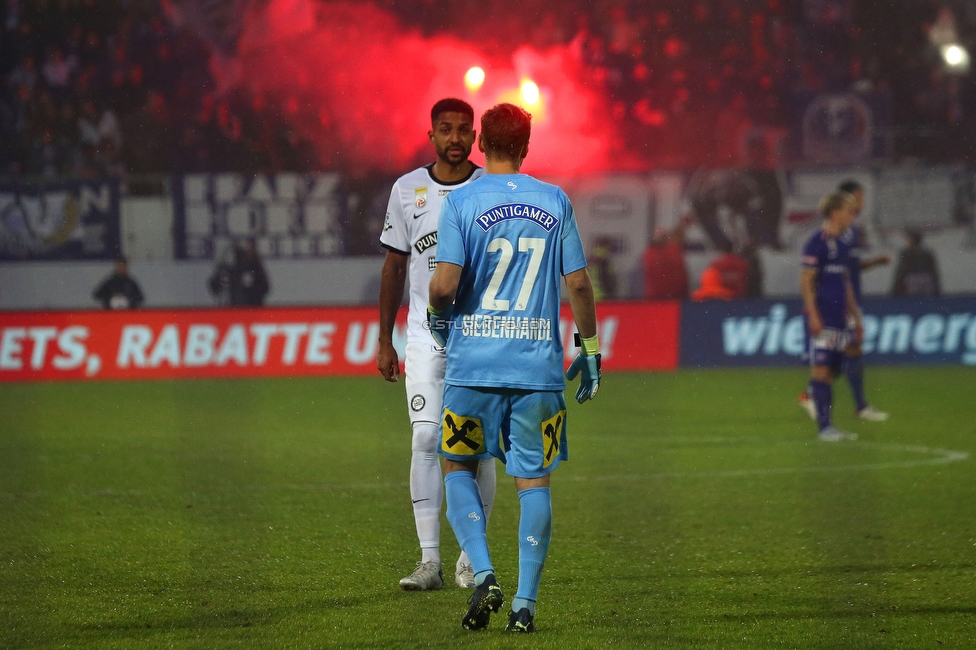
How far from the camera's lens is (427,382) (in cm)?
520

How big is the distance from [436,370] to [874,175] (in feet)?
60.0

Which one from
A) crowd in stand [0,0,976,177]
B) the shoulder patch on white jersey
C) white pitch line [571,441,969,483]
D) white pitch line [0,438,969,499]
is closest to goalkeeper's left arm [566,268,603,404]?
the shoulder patch on white jersey

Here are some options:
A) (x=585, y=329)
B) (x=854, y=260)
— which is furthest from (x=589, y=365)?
(x=854, y=260)

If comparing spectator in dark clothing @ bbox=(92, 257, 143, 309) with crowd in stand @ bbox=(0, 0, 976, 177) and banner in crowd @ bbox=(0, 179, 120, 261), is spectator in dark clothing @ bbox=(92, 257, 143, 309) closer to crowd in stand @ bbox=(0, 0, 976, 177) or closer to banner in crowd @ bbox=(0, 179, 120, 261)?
banner in crowd @ bbox=(0, 179, 120, 261)

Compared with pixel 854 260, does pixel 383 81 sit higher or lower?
higher

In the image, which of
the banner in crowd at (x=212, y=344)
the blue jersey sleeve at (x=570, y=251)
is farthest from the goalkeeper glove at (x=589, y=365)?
the banner in crowd at (x=212, y=344)

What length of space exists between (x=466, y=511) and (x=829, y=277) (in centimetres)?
704

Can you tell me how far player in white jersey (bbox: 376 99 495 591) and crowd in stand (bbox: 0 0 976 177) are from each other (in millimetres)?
17844

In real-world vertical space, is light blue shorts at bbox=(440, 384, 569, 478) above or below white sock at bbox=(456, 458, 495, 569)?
above

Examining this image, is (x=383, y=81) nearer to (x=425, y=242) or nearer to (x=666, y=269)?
(x=666, y=269)

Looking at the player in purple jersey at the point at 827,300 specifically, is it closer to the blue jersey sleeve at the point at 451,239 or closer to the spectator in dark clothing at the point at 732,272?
the blue jersey sleeve at the point at 451,239

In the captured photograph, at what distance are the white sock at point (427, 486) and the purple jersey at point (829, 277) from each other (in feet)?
20.2

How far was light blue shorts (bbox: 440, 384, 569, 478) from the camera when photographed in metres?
4.36

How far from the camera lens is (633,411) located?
12.4 meters
